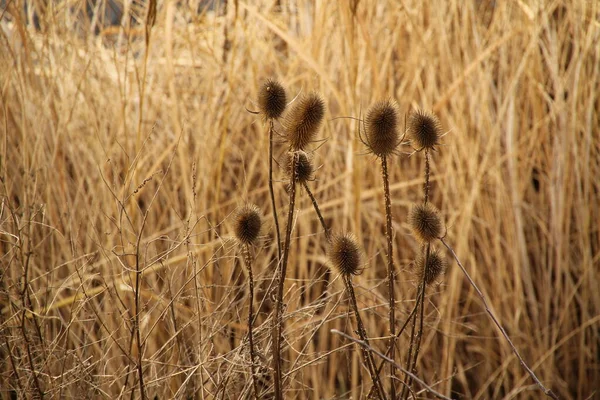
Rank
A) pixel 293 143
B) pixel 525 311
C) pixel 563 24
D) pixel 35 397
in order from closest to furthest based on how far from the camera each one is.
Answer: pixel 293 143
pixel 35 397
pixel 525 311
pixel 563 24

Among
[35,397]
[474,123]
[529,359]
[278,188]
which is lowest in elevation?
[529,359]

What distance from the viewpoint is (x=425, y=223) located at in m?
0.92

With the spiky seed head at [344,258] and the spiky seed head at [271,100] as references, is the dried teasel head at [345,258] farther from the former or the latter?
the spiky seed head at [271,100]

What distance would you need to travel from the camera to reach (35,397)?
1.22 m

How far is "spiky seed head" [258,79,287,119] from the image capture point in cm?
94

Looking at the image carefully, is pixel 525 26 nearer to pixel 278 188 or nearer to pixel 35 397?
pixel 278 188

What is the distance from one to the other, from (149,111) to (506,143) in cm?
88

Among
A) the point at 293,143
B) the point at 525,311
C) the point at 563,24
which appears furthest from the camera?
the point at 563,24

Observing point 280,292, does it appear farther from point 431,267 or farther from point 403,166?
point 403,166

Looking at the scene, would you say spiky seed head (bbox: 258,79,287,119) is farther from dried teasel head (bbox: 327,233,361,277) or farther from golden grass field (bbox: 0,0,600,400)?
golden grass field (bbox: 0,0,600,400)

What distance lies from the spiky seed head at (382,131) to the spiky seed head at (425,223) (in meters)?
0.08

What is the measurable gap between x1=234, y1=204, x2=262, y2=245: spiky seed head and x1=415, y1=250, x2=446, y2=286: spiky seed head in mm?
203

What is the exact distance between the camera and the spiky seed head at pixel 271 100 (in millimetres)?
941

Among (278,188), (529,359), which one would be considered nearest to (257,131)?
(278,188)
